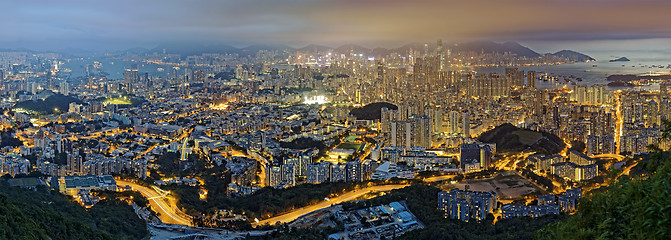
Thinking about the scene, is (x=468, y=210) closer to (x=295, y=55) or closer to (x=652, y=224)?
(x=652, y=224)

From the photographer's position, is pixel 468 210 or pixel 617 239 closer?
pixel 617 239

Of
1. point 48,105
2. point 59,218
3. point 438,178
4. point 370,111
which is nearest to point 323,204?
point 438,178

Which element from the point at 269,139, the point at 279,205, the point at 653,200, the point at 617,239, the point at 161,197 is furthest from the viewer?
the point at 269,139

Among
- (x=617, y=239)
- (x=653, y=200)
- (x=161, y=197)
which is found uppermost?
(x=653, y=200)

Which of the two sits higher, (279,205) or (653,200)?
(653,200)

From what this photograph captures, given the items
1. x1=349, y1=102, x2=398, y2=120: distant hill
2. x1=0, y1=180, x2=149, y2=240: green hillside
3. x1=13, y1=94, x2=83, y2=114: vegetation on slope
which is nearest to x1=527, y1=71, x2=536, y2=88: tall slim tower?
x1=349, y1=102, x2=398, y2=120: distant hill

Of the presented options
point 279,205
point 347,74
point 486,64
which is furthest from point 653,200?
point 486,64

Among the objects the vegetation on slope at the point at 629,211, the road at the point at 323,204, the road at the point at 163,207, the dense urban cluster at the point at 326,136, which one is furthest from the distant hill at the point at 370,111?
the vegetation on slope at the point at 629,211

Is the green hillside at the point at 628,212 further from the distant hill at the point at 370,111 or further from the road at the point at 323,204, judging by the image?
the distant hill at the point at 370,111
